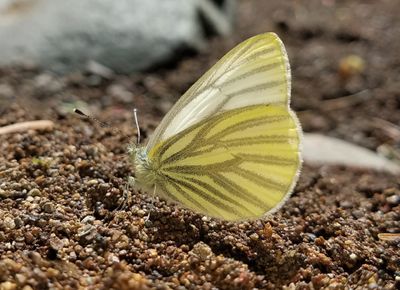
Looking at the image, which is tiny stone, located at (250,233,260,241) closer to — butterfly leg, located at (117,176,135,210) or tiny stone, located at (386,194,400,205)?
butterfly leg, located at (117,176,135,210)

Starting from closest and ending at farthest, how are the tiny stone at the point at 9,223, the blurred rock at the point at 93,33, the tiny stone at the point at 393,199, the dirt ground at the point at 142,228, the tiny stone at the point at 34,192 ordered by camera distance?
the dirt ground at the point at 142,228
the tiny stone at the point at 9,223
the tiny stone at the point at 34,192
the tiny stone at the point at 393,199
the blurred rock at the point at 93,33

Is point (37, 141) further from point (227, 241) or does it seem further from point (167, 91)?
point (167, 91)

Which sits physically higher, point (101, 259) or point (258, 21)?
point (101, 259)

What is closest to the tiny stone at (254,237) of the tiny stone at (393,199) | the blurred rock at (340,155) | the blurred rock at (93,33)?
the tiny stone at (393,199)

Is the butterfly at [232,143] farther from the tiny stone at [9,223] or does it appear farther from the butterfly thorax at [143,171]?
the tiny stone at [9,223]

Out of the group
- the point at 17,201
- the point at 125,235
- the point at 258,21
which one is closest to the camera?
the point at 125,235

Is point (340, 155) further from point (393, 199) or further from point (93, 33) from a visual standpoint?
point (93, 33)

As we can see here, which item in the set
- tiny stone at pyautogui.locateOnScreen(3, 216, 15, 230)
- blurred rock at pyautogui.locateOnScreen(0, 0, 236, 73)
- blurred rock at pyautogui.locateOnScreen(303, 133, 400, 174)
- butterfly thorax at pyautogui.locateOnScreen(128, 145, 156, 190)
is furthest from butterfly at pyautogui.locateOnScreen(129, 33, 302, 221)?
blurred rock at pyautogui.locateOnScreen(0, 0, 236, 73)

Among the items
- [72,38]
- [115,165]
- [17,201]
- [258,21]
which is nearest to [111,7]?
[72,38]
